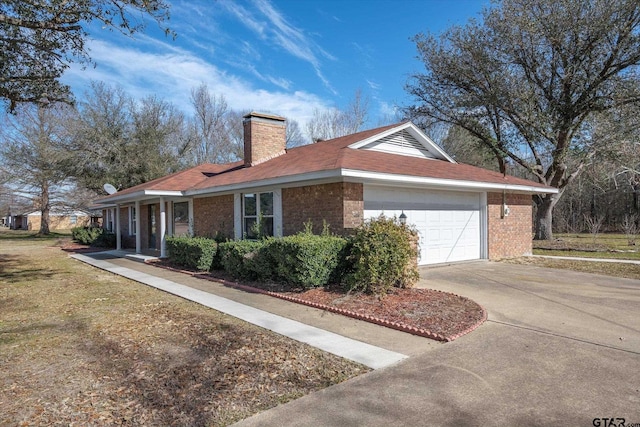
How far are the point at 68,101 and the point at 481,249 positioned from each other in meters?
13.4

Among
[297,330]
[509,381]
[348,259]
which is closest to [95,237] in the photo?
[348,259]

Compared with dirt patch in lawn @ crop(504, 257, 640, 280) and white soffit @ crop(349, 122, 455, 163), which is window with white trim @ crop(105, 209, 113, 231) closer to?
white soffit @ crop(349, 122, 455, 163)

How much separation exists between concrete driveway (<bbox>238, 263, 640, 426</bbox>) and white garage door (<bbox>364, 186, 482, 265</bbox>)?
15.3 ft

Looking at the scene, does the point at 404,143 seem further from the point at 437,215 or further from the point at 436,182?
the point at 436,182

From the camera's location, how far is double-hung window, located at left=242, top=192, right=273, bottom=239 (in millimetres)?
12227

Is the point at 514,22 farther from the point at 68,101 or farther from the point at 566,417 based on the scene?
the point at 566,417

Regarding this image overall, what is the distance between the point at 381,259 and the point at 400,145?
6.86 m

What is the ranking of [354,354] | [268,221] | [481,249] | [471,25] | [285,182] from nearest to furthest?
[354,354] < [285,182] < [268,221] < [481,249] < [471,25]

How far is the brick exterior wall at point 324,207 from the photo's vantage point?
9766mm

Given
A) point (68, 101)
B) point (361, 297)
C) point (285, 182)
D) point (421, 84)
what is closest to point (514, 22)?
point (421, 84)

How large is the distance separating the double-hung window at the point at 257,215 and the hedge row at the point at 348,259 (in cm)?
234

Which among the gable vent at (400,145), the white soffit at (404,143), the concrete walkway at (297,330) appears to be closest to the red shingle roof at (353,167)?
the white soffit at (404,143)

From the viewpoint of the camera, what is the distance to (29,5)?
340 inches

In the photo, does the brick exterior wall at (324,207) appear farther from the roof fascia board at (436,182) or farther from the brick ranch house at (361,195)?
the roof fascia board at (436,182)
